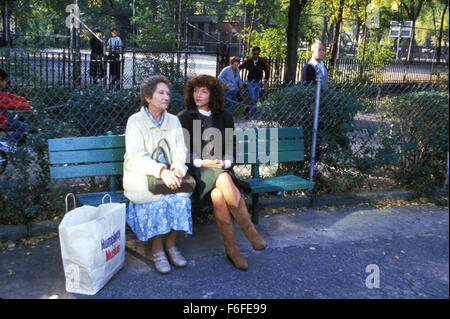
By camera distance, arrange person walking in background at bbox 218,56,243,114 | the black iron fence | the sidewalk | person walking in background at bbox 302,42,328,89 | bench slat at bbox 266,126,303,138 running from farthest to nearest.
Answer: person walking in background at bbox 218,56,243,114, the black iron fence, person walking in background at bbox 302,42,328,89, bench slat at bbox 266,126,303,138, the sidewalk

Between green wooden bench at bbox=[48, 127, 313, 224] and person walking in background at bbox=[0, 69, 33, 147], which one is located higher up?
person walking in background at bbox=[0, 69, 33, 147]

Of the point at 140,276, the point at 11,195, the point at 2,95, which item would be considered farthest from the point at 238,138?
the point at 2,95

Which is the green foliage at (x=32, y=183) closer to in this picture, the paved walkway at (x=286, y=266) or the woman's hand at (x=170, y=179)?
the paved walkway at (x=286, y=266)

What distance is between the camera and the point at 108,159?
4.29 metres

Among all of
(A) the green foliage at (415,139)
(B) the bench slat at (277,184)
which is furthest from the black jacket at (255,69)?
(B) the bench slat at (277,184)

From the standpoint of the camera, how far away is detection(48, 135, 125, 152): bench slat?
409 centimetres

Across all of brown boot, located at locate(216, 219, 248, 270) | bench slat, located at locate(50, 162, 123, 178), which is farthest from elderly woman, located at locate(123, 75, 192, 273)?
bench slat, located at locate(50, 162, 123, 178)

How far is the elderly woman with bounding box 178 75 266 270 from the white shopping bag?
2.75 feet

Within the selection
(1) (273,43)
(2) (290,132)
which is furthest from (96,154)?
(1) (273,43)

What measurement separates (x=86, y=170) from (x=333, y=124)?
2961mm

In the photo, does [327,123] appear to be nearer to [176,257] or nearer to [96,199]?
[176,257]

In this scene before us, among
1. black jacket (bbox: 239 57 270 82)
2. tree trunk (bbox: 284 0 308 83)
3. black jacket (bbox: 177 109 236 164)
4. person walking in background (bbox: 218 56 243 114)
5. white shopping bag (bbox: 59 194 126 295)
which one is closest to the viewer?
white shopping bag (bbox: 59 194 126 295)

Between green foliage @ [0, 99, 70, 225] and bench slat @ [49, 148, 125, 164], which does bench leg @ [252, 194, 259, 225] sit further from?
green foliage @ [0, 99, 70, 225]

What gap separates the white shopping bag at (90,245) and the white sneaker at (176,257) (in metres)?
0.49
